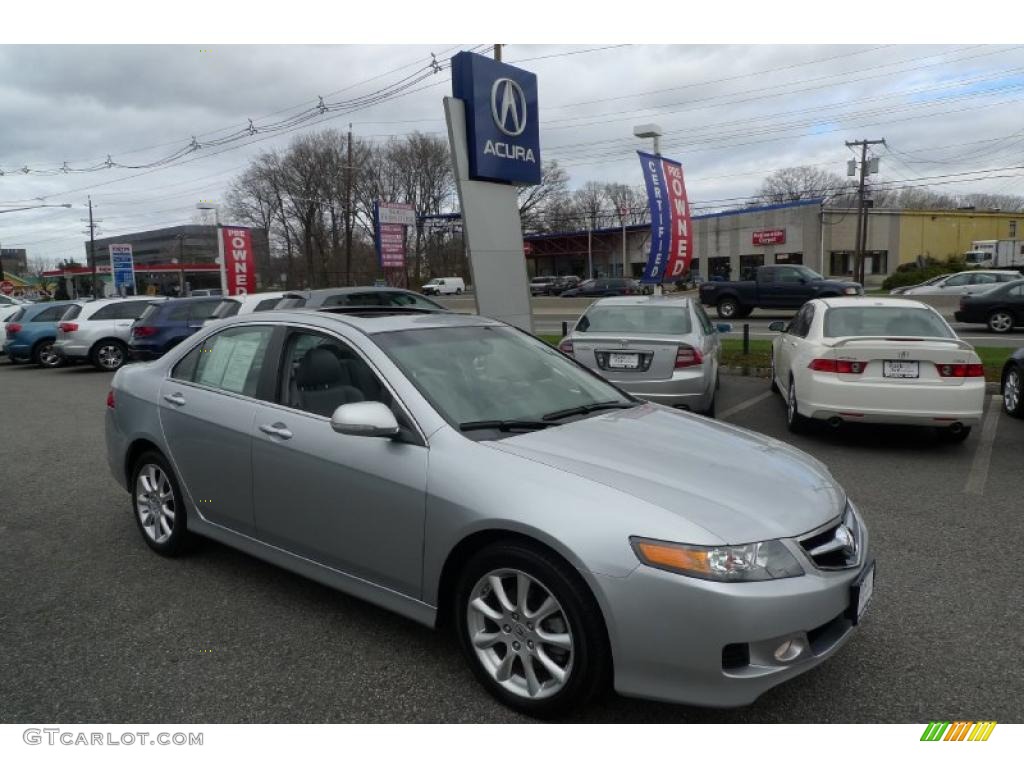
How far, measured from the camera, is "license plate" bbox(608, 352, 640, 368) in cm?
835

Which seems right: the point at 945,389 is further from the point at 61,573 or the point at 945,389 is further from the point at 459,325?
the point at 61,573

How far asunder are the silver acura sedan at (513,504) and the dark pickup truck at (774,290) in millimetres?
24167

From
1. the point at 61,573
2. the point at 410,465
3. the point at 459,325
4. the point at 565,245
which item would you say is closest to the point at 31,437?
the point at 61,573

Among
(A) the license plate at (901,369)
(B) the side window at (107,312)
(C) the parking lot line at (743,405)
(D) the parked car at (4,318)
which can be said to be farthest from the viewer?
(D) the parked car at (4,318)

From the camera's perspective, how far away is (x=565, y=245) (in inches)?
3108

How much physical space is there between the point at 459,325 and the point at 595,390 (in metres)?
0.84

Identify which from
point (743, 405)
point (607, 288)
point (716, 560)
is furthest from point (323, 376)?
point (607, 288)

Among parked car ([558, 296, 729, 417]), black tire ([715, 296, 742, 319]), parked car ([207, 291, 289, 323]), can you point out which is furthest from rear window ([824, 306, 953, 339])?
black tire ([715, 296, 742, 319])

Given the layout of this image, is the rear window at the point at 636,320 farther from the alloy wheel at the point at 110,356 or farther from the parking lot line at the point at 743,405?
the alloy wheel at the point at 110,356

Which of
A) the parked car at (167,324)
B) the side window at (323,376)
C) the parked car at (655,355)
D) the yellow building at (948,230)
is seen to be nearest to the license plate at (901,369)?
the parked car at (655,355)

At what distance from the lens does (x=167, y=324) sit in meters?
15.6

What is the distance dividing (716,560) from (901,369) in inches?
221

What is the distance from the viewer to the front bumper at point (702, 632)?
8.35ft

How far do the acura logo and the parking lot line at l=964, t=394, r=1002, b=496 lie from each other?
23.7 feet
